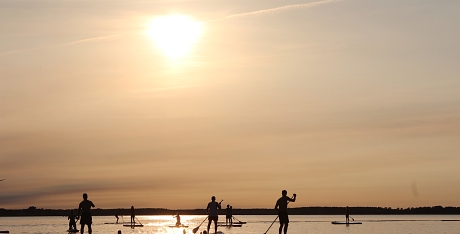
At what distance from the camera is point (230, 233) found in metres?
48.7

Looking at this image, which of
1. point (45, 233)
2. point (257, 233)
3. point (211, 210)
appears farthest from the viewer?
point (45, 233)

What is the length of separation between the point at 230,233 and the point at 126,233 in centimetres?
760

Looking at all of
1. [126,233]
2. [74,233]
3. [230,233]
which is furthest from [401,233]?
[74,233]

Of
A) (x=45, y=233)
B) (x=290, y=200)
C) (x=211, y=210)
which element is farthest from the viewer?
(x=45, y=233)

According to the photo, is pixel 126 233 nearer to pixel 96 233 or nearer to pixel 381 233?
pixel 96 233

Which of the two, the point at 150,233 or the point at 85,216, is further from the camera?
the point at 150,233

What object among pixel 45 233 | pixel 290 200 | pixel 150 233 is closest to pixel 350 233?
pixel 150 233

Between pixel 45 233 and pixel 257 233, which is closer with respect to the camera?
pixel 257 233

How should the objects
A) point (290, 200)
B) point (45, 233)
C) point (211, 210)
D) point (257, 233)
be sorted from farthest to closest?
point (45, 233) → point (257, 233) → point (211, 210) → point (290, 200)

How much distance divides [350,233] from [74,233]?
19.1 m

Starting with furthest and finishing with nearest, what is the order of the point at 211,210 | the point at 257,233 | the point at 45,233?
the point at 45,233
the point at 257,233
the point at 211,210

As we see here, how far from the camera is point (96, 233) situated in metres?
51.0

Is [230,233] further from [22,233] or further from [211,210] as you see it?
[22,233]

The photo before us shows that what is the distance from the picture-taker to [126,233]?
169ft
